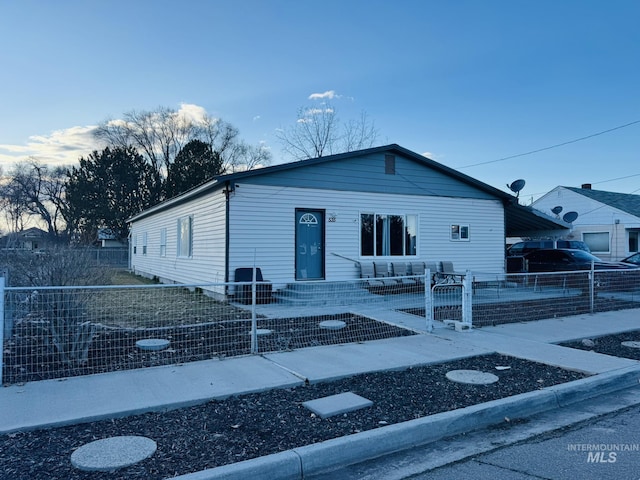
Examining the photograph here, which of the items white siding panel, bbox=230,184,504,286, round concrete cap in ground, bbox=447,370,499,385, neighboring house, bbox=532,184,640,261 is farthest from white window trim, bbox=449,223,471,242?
neighboring house, bbox=532,184,640,261

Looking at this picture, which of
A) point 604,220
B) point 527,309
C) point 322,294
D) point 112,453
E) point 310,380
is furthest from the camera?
point 604,220

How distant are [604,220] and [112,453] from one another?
3093 centimetres

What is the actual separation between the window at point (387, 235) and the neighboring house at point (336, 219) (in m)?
0.03

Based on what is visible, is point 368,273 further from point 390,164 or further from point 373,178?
point 390,164

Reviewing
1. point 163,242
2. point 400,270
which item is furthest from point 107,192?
point 400,270

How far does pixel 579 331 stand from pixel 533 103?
1414 centimetres

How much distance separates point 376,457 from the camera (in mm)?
3680

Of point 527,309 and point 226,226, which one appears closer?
point 527,309

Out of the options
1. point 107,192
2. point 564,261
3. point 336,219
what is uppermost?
point 107,192

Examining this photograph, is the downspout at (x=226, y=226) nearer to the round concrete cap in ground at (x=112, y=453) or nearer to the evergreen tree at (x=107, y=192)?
the round concrete cap in ground at (x=112, y=453)

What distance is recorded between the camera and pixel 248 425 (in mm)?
4043

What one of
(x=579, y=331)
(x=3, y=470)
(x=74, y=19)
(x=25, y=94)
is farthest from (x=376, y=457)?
(x=25, y=94)

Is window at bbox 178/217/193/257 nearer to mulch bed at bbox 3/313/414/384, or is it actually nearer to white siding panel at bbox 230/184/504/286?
white siding panel at bbox 230/184/504/286

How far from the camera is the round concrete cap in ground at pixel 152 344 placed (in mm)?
6586
